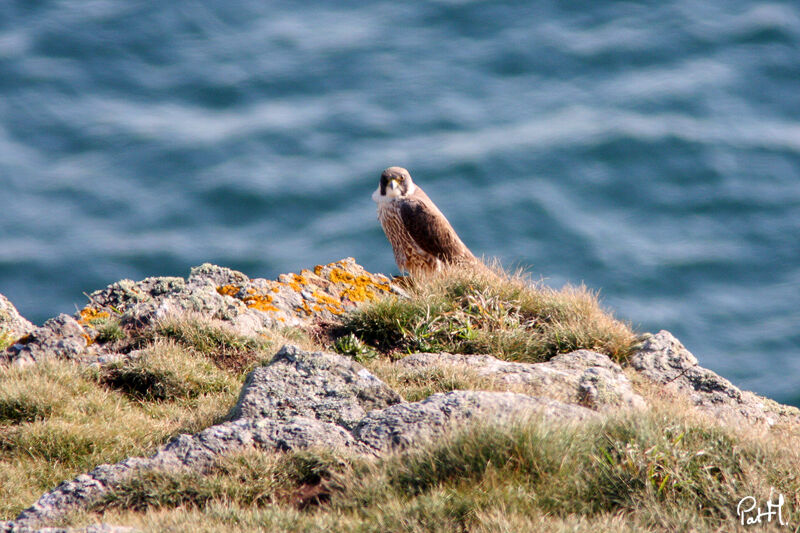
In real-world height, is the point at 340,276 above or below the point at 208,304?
above

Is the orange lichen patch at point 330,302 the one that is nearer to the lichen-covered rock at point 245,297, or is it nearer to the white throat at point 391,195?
the lichen-covered rock at point 245,297

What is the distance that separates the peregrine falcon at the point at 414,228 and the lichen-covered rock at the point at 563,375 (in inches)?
114

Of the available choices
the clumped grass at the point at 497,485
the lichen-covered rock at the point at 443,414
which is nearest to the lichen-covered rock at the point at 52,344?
the clumped grass at the point at 497,485

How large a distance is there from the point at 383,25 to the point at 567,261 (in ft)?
26.6

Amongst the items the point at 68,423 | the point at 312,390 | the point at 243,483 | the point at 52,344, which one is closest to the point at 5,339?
the point at 52,344

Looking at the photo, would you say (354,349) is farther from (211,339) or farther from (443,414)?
(443,414)

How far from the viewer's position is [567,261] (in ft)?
56.4

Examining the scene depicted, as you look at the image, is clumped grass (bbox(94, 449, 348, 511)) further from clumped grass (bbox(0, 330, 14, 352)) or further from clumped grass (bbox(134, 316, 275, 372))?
clumped grass (bbox(0, 330, 14, 352))

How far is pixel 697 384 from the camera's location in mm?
6398

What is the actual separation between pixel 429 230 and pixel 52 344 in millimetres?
4184

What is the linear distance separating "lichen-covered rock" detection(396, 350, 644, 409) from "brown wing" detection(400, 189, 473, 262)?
303 centimetres

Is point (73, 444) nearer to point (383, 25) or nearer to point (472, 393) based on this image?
point (472, 393)

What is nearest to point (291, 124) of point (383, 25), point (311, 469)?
point (383, 25)

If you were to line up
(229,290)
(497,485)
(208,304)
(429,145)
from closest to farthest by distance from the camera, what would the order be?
(497,485)
(208,304)
(229,290)
(429,145)
